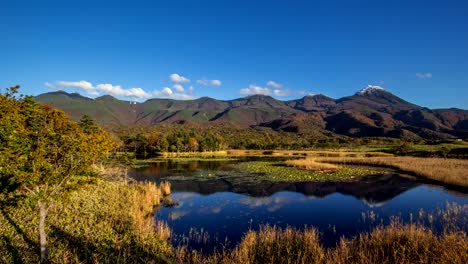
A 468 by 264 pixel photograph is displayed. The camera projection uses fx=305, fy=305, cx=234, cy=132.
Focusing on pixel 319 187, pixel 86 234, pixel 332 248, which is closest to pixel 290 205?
pixel 319 187

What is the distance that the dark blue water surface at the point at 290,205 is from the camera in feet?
80.4

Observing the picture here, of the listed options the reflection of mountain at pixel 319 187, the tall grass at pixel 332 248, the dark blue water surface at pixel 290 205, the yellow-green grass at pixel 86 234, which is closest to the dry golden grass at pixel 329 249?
the tall grass at pixel 332 248

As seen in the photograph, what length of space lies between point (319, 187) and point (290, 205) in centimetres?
1352

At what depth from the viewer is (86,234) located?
714 inches

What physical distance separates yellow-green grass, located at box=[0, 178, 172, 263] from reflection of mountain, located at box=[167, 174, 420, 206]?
1971 centimetres

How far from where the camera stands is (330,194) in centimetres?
4094

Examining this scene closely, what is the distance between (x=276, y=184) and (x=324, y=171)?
1725cm

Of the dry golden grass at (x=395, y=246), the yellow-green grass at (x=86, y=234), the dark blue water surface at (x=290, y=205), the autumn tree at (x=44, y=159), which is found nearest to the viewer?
the autumn tree at (x=44, y=159)

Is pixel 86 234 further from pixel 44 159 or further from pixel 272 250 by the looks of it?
pixel 272 250

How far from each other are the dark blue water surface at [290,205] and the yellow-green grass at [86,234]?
11.0 feet

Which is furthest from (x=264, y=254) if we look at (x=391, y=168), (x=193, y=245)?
(x=391, y=168)

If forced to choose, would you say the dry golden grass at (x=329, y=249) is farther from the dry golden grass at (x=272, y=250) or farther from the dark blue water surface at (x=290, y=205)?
the dark blue water surface at (x=290, y=205)

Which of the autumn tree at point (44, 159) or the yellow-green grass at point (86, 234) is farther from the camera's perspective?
the yellow-green grass at point (86, 234)

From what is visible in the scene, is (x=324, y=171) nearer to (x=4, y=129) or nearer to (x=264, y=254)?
(x=264, y=254)
